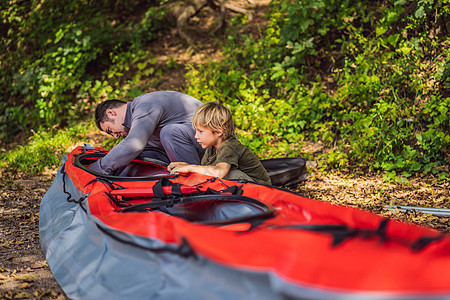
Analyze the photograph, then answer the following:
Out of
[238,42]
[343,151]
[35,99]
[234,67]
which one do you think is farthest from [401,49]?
[35,99]

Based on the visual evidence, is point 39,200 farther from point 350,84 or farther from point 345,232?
point 350,84

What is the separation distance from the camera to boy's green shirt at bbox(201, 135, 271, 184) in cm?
295

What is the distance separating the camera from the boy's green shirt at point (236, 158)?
2.95 m

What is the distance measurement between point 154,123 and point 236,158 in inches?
33.8

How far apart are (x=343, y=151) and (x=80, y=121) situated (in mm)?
4463

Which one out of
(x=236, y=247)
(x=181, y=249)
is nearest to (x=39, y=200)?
(x=181, y=249)

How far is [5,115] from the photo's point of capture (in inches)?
290

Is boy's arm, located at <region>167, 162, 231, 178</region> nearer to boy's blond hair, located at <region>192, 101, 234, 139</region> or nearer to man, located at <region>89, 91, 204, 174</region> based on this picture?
boy's blond hair, located at <region>192, 101, 234, 139</region>

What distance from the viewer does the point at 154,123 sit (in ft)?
11.2

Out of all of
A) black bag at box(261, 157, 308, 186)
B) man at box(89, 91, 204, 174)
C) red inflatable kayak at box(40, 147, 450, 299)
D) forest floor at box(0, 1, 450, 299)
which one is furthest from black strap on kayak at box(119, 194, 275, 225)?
black bag at box(261, 157, 308, 186)

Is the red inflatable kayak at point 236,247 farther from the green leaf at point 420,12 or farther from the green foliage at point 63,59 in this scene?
the green foliage at point 63,59

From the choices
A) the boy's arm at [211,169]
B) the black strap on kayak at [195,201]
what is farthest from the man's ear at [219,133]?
the black strap on kayak at [195,201]

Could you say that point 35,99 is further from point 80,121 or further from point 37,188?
point 37,188

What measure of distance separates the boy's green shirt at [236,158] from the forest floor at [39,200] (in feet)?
2.89
